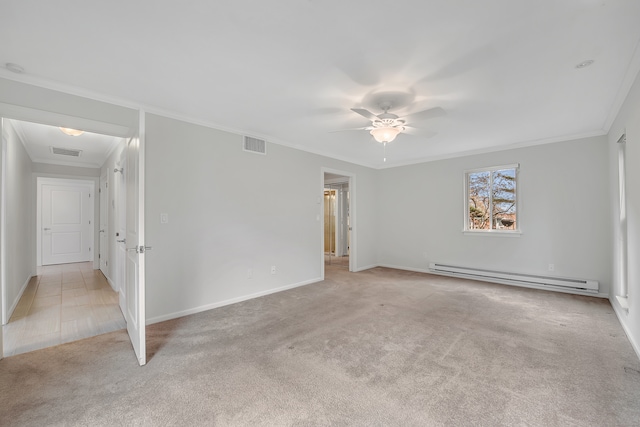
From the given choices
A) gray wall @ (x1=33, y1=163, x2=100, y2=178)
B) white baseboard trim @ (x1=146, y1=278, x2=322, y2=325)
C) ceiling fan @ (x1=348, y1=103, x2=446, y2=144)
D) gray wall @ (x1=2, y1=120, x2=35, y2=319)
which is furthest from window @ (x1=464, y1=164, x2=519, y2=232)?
gray wall @ (x1=33, y1=163, x2=100, y2=178)

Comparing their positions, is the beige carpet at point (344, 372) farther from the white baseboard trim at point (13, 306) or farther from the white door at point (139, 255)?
the white baseboard trim at point (13, 306)

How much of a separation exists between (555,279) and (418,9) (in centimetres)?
482

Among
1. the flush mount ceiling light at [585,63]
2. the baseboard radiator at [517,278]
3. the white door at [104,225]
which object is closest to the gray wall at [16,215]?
the white door at [104,225]

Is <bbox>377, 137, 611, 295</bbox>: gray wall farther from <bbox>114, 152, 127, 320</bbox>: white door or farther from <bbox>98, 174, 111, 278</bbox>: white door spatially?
<bbox>98, 174, 111, 278</bbox>: white door

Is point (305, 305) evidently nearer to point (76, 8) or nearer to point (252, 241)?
point (252, 241)

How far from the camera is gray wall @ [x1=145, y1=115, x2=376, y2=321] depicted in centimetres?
326

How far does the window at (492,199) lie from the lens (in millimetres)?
4969

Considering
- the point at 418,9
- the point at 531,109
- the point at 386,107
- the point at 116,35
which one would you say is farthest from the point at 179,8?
the point at 531,109

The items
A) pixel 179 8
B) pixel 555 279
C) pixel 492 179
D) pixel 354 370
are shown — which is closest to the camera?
pixel 179 8

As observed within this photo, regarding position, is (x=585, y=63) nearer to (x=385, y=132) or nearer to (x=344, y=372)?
(x=385, y=132)

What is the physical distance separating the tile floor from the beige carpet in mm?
326

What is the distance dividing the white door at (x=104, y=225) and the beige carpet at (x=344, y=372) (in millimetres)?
3465

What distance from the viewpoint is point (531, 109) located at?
129 inches

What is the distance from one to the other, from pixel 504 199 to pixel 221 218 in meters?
4.93
